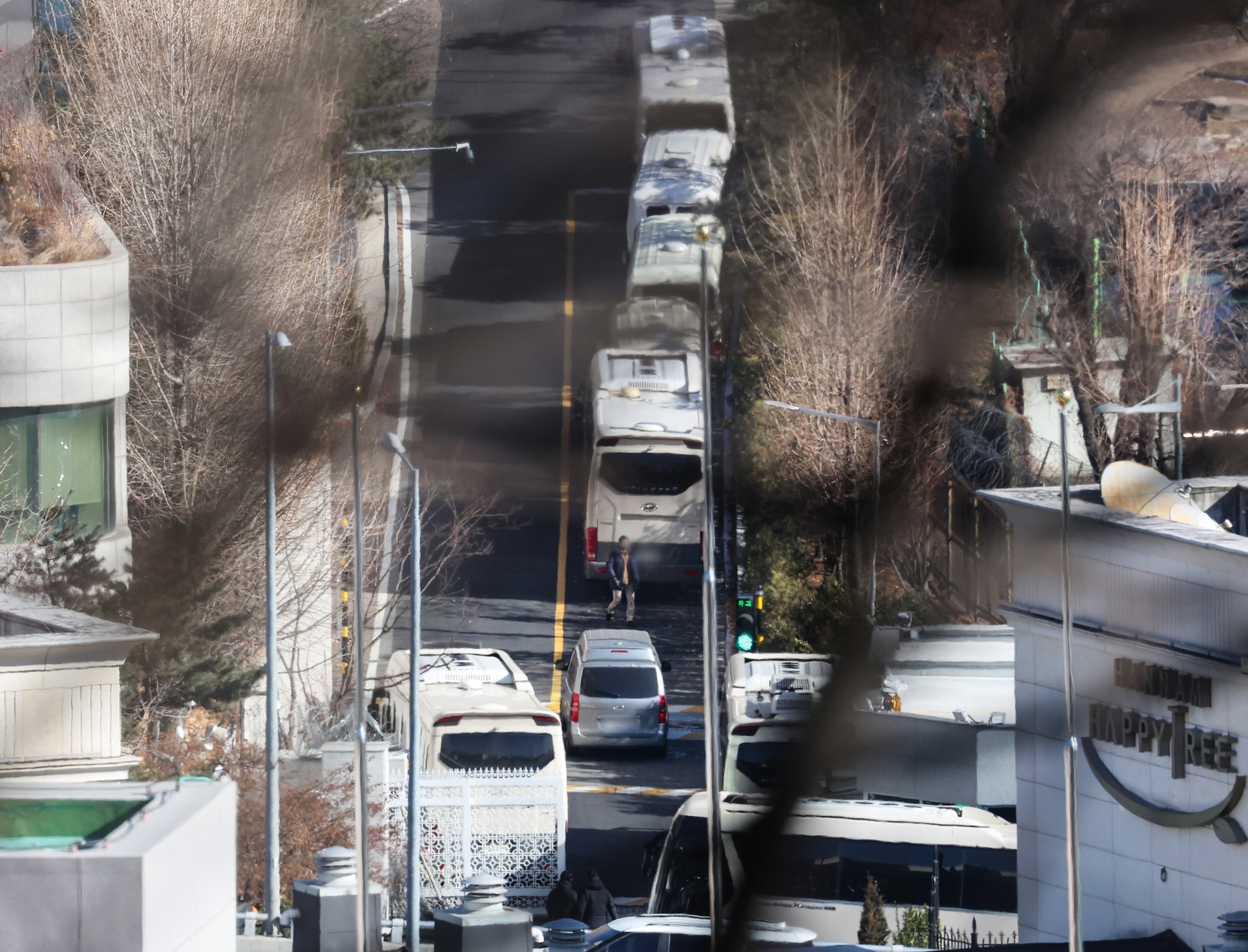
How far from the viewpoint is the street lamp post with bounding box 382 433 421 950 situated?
10.2 feet

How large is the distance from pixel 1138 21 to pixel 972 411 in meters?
0.75

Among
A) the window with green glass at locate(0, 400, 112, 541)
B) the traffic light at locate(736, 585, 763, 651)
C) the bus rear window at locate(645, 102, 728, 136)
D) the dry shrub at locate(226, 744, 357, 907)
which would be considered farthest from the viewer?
the bus rear window at locate(645, 102, 728, 136)

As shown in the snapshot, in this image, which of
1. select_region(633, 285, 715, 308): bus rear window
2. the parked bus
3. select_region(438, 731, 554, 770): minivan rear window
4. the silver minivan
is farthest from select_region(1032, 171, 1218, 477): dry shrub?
select_region(633, 285, 715, 308): bus rear window

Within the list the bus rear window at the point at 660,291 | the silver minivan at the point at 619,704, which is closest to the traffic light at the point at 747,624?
the silver minivan at the point at 619,704

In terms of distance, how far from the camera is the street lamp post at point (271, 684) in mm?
2764

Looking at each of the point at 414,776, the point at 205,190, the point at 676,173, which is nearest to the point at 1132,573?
the point at 414,776

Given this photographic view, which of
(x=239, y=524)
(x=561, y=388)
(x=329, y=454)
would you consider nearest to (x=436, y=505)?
(x=561, y=388)

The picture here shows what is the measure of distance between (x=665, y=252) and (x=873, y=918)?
4.89 m

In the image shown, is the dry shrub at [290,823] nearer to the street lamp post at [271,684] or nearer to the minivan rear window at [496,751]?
the street lamp post at [271,684]

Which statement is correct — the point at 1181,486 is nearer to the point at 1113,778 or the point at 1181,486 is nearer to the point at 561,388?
the point at 1113,778

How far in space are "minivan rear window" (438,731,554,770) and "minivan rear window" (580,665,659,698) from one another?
910 millimetres

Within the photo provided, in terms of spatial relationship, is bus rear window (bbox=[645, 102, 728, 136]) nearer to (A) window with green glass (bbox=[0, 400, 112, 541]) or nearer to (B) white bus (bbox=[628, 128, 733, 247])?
(B) white bus (bbox=[628, 128, 733, 247])

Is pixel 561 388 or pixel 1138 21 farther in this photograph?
pixel 561 388

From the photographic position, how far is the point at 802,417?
3072 millimetres
